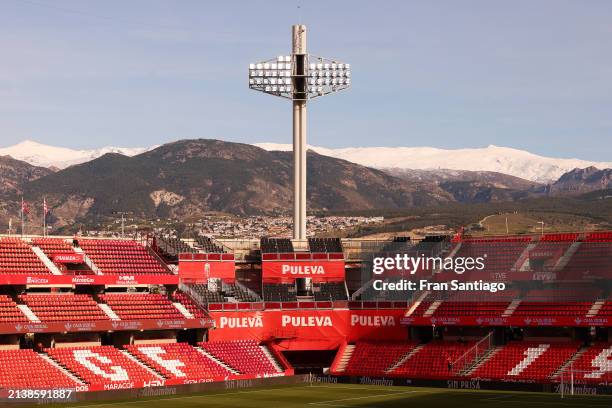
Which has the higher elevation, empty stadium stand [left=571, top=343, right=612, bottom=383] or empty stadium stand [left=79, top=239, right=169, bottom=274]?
empty stadium stand [left=79, top=239, right=169, bottom=274]

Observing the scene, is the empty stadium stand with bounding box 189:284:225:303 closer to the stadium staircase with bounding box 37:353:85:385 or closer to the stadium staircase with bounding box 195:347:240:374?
the stadium staircase with bounding box 195:347:240:374

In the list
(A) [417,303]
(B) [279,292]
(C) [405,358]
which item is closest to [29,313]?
(B) [279,292]

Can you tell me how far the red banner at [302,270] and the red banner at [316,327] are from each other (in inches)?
134

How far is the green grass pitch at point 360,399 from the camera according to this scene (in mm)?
68750

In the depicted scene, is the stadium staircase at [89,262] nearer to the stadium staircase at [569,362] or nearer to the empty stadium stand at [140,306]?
the empty stadium stand at [140,306]

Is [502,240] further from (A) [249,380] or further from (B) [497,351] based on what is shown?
(A) [249,380]

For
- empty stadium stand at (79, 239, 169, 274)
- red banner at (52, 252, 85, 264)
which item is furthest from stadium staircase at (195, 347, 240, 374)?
red banner at (52, 252, 85, 264)

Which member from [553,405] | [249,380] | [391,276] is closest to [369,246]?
[391,276]

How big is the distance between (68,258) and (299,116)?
23356 millimetres

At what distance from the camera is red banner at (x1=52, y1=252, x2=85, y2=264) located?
81.1 meters

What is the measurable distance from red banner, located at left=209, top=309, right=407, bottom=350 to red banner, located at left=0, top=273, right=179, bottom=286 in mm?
6725

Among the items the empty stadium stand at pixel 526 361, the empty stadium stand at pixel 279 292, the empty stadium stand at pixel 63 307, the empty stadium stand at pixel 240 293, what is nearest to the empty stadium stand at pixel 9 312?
the empty stadium stand at pixel 63 307

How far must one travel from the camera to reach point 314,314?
8925cm

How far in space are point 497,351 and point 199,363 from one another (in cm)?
2260
